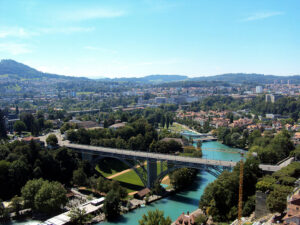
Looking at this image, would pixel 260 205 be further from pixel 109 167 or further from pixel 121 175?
pixel 109 167

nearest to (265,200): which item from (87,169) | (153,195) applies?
(153,195)

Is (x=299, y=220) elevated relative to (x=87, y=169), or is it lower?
elevated

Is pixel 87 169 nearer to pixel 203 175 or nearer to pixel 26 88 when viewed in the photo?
pixel 203 175

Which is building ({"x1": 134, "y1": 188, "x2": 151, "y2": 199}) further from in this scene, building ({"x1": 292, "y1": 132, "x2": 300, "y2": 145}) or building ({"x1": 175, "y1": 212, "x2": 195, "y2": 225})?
building ({"x1": 292, "y1": 132, "x2": 300, "y2": 145})

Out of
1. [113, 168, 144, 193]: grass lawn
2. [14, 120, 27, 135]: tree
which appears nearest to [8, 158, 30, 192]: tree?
[113, 168, 144, 193]: grass lawn

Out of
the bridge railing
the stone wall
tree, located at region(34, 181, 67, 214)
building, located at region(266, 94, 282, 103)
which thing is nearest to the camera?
the stone wall

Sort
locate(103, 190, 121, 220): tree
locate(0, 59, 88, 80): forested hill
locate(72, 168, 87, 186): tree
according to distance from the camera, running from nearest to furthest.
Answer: locate(103, 190, 121, 220): tree < locate(72, 168, 87, 186): tree < locate(0, 59, 88, 80): forested hill
